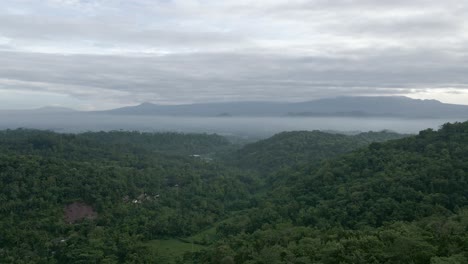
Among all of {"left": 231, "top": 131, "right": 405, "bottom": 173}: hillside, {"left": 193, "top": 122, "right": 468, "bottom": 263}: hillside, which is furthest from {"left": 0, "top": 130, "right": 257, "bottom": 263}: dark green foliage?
{"left": 231, "top": 131, "right": 405, "bottom": 173}: hillside

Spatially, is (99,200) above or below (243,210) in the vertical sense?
above

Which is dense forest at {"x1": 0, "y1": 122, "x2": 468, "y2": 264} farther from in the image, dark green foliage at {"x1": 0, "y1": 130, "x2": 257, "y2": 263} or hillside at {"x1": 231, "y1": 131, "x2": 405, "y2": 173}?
hillside at {"x1": 231, "y1": 131, "x2": 405, "y2": 173}

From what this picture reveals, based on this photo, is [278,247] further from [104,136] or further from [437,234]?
[104,136]

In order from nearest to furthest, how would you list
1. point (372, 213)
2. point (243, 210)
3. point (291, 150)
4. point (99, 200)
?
point (372, 213) → point (99, 200) → point (243, 210) → point (291, 150)

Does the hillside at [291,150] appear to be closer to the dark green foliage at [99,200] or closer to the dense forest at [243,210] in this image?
the dark green foliage at [99,200]

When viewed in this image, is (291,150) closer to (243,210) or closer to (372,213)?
(243,210)

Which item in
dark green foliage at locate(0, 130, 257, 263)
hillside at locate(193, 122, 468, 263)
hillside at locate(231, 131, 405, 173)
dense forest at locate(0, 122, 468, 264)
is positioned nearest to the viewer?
hillside at locate(193, 122, 468, 263)

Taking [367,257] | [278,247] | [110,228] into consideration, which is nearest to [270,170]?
[110,228]

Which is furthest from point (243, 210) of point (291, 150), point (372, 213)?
point (291, 150)
